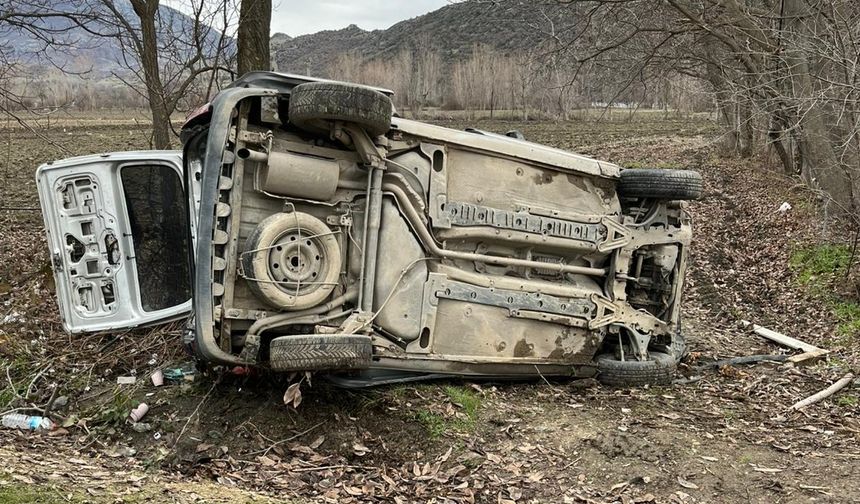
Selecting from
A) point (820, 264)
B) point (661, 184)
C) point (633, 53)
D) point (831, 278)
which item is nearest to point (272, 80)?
point (661, 184)

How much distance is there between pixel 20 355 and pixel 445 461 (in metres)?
3.81

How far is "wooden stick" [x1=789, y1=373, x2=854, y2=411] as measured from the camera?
5164 millimetres

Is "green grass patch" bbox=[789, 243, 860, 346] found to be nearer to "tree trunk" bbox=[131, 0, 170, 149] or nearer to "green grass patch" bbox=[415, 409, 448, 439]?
"green grass patch" bbox=[415, 409, 448, 439]

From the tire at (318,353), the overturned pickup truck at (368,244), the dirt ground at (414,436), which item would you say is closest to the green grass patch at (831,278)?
the dirt ground at (414,436)

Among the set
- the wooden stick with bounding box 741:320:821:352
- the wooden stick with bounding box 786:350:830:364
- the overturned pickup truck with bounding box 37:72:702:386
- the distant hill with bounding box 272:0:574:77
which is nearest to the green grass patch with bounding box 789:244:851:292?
the wooden stick with bounding box 741:320:821:352

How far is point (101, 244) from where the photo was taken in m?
5.52

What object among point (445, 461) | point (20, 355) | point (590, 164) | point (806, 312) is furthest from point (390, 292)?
point (806, 312)

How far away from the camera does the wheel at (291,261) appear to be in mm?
4082

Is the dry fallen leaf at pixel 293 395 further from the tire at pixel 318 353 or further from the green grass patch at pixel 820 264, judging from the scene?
the green grass patch at pixel 820 264

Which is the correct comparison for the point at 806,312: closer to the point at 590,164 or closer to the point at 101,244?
the point at 590,164

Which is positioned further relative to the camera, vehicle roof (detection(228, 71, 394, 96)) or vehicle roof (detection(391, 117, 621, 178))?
vehicle roof (detection(391, 117, 621, 178))

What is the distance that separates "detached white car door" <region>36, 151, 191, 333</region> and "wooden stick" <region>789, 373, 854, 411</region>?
4.84m

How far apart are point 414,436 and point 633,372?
78.1 inches

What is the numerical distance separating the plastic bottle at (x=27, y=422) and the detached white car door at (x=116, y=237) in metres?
1.07
